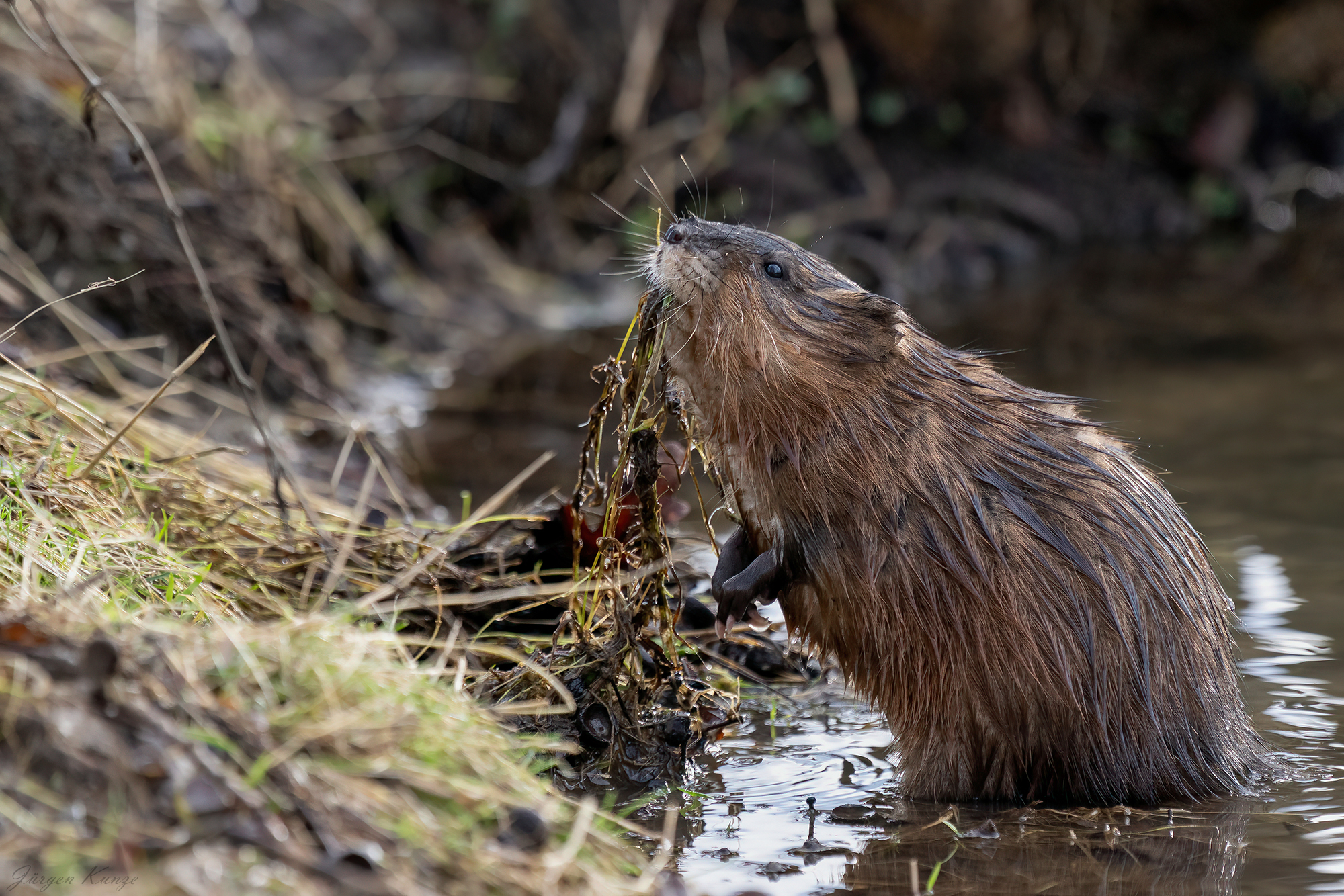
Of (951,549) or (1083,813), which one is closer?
(1083,813)

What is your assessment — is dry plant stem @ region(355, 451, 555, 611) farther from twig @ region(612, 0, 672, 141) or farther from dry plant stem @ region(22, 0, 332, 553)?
twig @ region(612, 0, 672, 141)

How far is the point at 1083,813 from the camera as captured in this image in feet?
9.96

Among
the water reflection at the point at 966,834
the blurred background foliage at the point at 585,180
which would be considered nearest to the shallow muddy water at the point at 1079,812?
the water reflection at the point at 966,834

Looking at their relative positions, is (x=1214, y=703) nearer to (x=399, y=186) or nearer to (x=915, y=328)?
(x=915, y=328)

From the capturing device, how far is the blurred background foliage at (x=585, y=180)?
5.97m

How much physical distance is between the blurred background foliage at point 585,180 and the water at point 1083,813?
5.07 ft

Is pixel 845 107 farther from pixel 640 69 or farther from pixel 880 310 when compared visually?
pixel 880 310

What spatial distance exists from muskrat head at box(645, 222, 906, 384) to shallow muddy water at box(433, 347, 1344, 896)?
0.97 m

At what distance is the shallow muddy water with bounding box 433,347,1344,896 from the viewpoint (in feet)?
8.86

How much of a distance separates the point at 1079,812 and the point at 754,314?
4.59 feet

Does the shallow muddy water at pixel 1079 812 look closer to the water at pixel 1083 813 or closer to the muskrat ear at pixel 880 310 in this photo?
the water at pixel 1083 813

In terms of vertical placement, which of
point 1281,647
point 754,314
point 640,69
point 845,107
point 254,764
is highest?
point 845,107

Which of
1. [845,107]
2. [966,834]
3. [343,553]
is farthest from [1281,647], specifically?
[845,107]

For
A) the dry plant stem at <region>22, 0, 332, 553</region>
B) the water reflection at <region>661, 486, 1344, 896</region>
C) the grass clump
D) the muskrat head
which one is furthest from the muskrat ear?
the dry plant stem at <region>22, 0, 332, 553</region>
